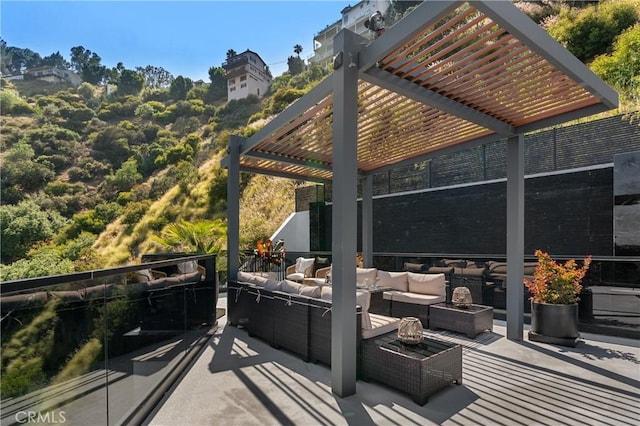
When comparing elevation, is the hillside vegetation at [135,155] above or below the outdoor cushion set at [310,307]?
above

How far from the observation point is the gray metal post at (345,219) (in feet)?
10.6

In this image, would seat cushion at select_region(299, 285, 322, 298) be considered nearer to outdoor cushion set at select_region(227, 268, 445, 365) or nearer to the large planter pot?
outdoor cushion set at select_region(227, 268, 445, 365)

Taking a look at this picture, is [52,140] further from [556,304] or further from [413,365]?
[556,304]

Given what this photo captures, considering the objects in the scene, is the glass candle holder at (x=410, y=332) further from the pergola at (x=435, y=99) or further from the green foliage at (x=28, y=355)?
the green foliage at (x=28, y=355)

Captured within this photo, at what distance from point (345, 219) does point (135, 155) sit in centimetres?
4125

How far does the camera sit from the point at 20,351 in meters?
1.63

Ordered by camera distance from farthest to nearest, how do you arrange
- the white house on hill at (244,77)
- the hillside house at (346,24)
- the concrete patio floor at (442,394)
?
the hillside house at (346,24) < the white house on hill at (244,77) < the concrete patio floor at (442,394)

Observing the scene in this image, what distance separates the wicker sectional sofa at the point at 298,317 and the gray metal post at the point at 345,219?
214 millimetres

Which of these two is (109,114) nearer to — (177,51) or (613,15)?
(177,51)

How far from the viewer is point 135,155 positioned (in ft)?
126

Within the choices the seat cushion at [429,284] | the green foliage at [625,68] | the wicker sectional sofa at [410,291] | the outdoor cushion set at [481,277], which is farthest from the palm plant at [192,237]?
the green foliage at [625,68]

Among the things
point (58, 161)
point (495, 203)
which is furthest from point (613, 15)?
point (58, 161)

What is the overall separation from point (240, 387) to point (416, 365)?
1740mm

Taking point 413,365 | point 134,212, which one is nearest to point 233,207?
point 413,365
